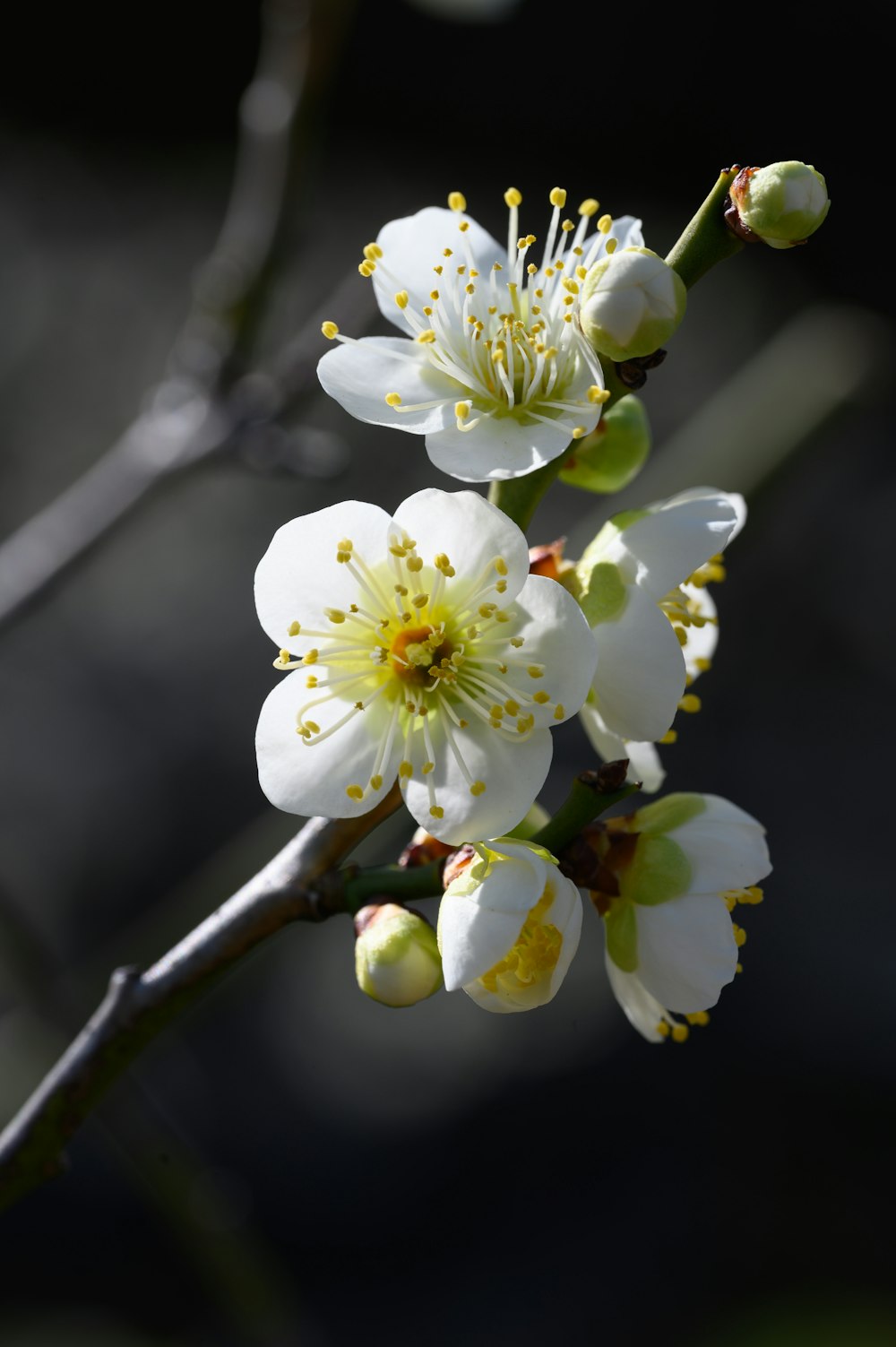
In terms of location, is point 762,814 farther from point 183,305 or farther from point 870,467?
point 183,305

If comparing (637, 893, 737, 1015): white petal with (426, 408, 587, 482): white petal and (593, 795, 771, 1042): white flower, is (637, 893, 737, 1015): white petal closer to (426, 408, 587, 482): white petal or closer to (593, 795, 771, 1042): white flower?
(593, 795, 771, 1042): white flower

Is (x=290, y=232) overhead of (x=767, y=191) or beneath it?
overhead

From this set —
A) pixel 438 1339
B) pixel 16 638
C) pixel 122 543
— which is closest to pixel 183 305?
pixel 122 543

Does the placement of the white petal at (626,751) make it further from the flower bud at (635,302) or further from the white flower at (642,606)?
the flower bud at (635,302)

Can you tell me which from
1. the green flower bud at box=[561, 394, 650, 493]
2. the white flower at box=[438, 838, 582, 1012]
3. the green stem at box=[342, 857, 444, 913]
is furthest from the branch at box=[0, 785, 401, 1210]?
the green flower bud at box=[561, 394, 650, 493]

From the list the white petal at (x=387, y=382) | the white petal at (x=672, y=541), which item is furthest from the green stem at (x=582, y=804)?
the white petal at (x=387, y=382)

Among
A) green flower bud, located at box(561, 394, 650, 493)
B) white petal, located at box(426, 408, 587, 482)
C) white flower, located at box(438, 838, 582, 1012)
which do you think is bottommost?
white flower, located at box(438, 838, 582, 1012)

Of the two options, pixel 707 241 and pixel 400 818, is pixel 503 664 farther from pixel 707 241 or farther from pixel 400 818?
pixel 400 818
